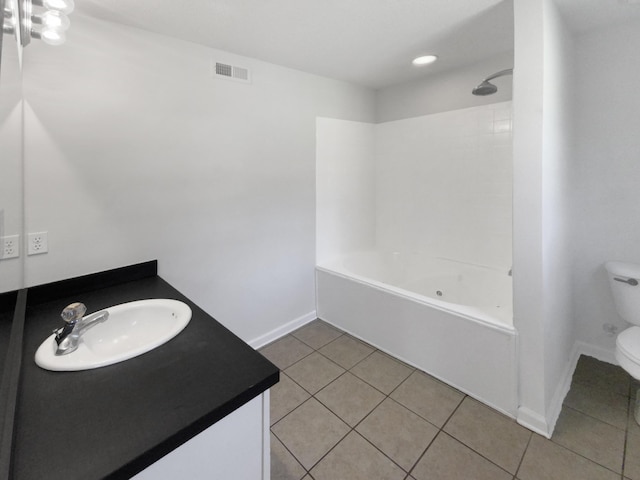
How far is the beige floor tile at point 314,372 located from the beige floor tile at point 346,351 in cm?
6

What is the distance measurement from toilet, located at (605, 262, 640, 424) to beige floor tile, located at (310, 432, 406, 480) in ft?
4.49

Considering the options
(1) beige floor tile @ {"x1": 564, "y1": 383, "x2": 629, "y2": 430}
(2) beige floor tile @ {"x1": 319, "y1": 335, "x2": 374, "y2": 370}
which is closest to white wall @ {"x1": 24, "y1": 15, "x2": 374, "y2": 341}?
(2) beige floor tile @ {"x1": 319, "y1": 335, "x2": 374, "y2": 370}

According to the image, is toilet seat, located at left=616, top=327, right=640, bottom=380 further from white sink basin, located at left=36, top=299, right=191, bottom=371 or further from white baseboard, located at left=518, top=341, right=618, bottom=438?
white sink basin, located at left=36, top=299, right=191, bottom=371

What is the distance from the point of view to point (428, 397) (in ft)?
6.32

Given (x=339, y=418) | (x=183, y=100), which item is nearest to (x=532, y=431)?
(x=339, y=418)

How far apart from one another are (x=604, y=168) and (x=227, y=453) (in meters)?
2.81

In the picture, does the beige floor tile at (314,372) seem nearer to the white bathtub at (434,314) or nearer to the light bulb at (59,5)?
the white bathtub at (434,314)

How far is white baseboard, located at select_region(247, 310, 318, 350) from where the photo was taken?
2531mm

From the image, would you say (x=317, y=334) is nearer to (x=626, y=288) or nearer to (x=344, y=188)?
(x=344, y=188)

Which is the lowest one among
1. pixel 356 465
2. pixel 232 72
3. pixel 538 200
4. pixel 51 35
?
pixel 356 465

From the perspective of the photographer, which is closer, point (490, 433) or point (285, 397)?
point (490, 433)

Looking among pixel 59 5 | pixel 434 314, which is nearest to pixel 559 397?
pixel 434 314

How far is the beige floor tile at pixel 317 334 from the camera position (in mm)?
2590

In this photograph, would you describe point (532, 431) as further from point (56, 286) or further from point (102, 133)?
point (102, 133)
